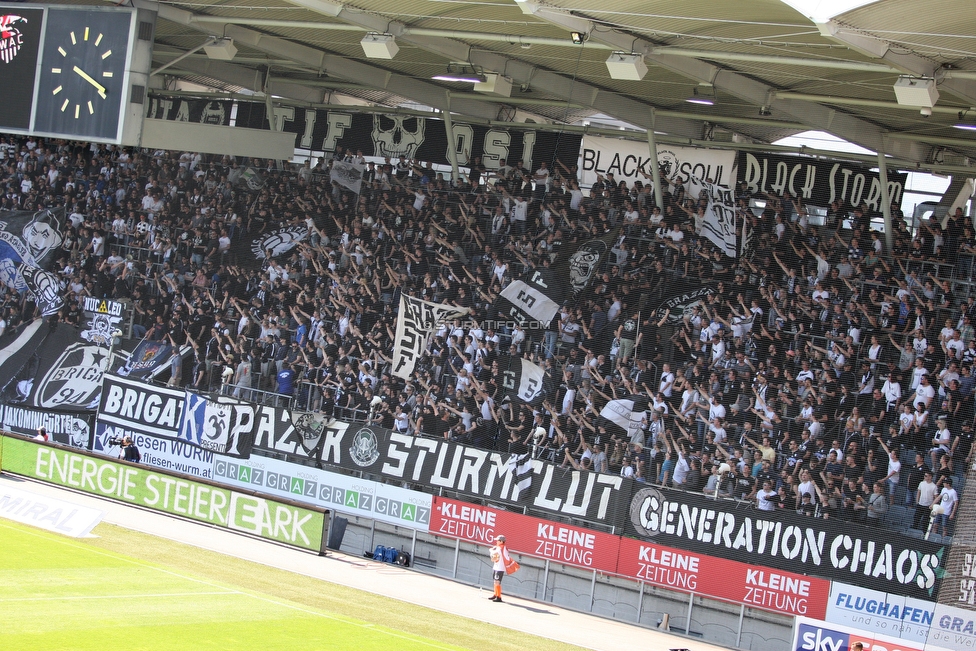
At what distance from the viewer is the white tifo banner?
74.7 ft

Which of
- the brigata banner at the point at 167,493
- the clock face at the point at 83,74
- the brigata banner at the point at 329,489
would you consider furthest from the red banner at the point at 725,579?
the clock face at the point at 83,74

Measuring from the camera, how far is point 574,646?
1532 cm

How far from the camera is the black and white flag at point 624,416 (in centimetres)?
1995

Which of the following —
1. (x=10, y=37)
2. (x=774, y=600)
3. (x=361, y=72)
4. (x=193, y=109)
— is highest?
(x=361, y=72)

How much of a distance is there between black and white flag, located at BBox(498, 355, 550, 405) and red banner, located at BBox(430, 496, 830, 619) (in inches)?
106

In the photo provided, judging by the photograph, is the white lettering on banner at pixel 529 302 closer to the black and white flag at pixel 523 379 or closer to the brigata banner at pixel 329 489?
the black and white flag at pixel 523 379

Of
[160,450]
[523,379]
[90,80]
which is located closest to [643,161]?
[523,379]

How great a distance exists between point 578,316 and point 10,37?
11.4 meters

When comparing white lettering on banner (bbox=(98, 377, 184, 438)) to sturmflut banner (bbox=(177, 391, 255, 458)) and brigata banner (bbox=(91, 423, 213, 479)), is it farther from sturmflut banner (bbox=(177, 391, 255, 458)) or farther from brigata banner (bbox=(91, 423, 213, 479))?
sturmflut banner (bbox=(177, 391, 255, 458))

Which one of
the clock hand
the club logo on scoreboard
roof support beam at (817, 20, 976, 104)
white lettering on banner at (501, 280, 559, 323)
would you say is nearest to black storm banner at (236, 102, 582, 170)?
white lettering on banner at (501, 280, 559, 323)

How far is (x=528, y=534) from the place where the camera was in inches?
753

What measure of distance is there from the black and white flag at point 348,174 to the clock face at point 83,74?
9438mm

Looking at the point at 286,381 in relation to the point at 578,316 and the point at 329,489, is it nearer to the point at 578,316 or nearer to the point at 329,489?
the point at 329,489

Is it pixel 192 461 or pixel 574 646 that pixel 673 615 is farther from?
pixel 192 461
